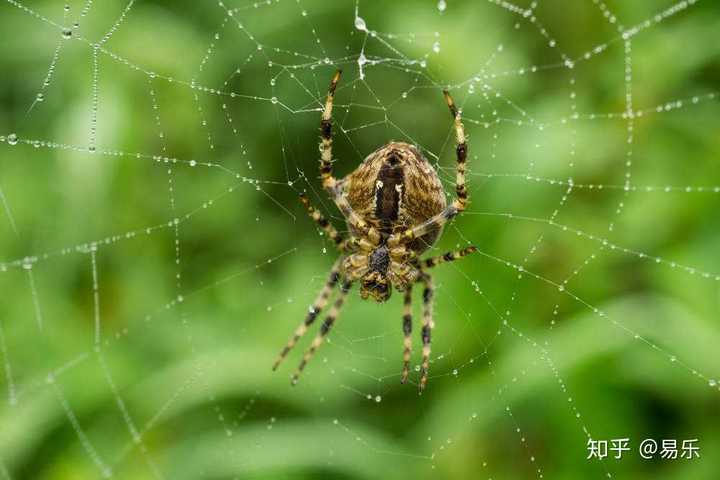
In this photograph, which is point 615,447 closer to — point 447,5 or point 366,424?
point 366,424

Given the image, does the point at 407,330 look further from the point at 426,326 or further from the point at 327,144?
the point at 327,144

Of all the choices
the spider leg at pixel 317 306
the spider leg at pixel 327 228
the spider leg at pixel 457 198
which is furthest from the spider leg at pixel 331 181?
the spider leg at pixel 317 306

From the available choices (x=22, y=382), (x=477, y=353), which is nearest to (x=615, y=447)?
(x=477, y=353)

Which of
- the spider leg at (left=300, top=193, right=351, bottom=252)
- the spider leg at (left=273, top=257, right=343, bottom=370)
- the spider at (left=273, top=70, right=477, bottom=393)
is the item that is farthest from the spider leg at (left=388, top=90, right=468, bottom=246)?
the spider leg at (left=273, top=257, right=343, bottom=370)

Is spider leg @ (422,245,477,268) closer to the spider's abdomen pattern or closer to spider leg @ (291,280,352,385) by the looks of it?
Answer: the spider's abdomen pattern

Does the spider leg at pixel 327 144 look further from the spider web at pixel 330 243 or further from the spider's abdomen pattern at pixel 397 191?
the spider web at pixel 330 243

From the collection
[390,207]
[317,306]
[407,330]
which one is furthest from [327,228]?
[407,330]
